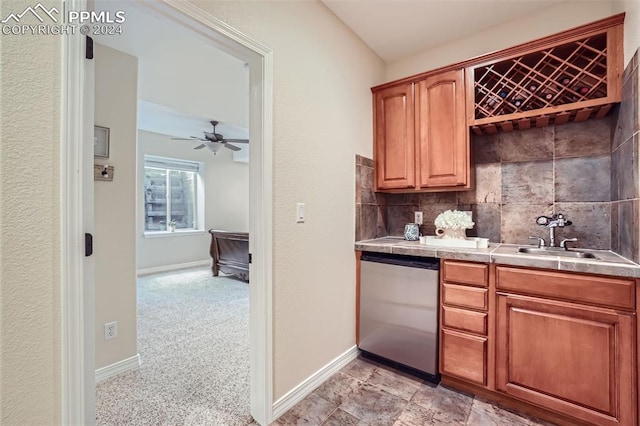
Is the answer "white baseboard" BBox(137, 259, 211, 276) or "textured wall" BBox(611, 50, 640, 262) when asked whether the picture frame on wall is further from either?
"white baseboard" BBox(137, 259, 211, 276)

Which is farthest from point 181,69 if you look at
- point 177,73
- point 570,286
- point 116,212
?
point 570,286

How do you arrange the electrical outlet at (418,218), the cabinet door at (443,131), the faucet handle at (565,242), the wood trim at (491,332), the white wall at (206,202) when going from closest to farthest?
the wood trim at (491,332) → the faucet handle at (565,242) → the cabinet door at (443,131) → the electrical outlet at (418,218) → the white wall at (206,202)

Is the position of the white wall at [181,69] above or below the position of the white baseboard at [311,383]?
above

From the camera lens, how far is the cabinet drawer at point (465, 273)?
72.8 inches

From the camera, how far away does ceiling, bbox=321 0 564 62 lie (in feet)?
6.77

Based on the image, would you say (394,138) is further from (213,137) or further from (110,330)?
(213,137)

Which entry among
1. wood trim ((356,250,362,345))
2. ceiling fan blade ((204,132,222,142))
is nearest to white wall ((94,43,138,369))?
wood trim ((356,250,362,345))

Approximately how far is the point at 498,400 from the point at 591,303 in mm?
854

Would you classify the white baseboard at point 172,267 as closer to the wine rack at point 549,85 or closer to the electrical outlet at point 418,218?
the electrical outlet at point 418,218

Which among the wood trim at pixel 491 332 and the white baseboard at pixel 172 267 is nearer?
the wood trim at pixel 491 332

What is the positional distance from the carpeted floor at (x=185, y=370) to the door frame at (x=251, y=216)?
1.17 feet

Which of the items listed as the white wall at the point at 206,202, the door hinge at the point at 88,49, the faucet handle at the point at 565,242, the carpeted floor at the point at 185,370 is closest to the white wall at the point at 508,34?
the faucet handle at the point at 565,242

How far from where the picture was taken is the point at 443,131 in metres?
2.30

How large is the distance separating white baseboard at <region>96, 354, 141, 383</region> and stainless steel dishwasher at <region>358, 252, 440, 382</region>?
1.81 metres
